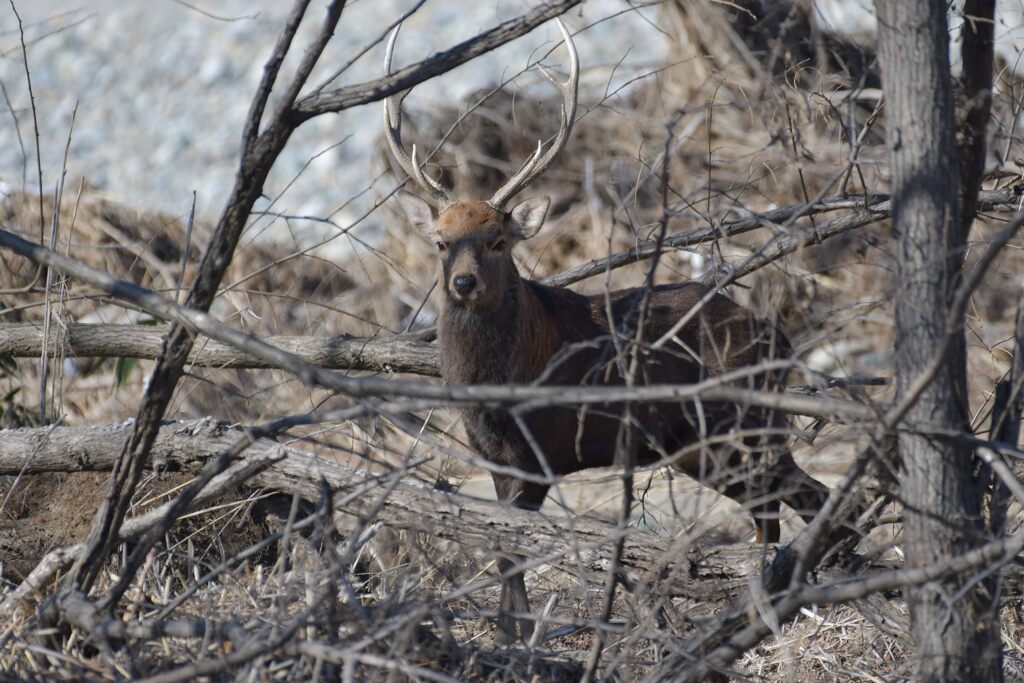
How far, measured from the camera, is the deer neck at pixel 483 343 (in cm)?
574

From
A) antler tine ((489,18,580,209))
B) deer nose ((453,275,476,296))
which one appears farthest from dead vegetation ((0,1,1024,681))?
deer nose ((453,275,476,296))

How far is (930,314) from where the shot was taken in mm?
3363

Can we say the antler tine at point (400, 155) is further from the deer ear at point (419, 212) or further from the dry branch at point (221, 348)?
the dry branch at point (221, 348)

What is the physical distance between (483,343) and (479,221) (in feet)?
2.11

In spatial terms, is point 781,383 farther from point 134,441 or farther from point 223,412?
point 223,412

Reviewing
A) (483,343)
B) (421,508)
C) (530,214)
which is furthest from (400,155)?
(421,508)

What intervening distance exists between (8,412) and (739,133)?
24.1ft

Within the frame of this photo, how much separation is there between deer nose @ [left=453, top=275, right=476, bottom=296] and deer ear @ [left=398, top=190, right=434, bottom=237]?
802 millimetres

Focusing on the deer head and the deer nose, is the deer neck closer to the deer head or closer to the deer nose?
the deer head

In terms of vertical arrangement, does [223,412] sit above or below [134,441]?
below

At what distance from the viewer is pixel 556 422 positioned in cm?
548

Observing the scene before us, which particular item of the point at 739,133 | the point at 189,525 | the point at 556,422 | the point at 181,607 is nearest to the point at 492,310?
the point at 556,422

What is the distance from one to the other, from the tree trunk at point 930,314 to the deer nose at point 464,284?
98.7 inches

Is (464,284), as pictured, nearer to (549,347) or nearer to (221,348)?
(549,347)
